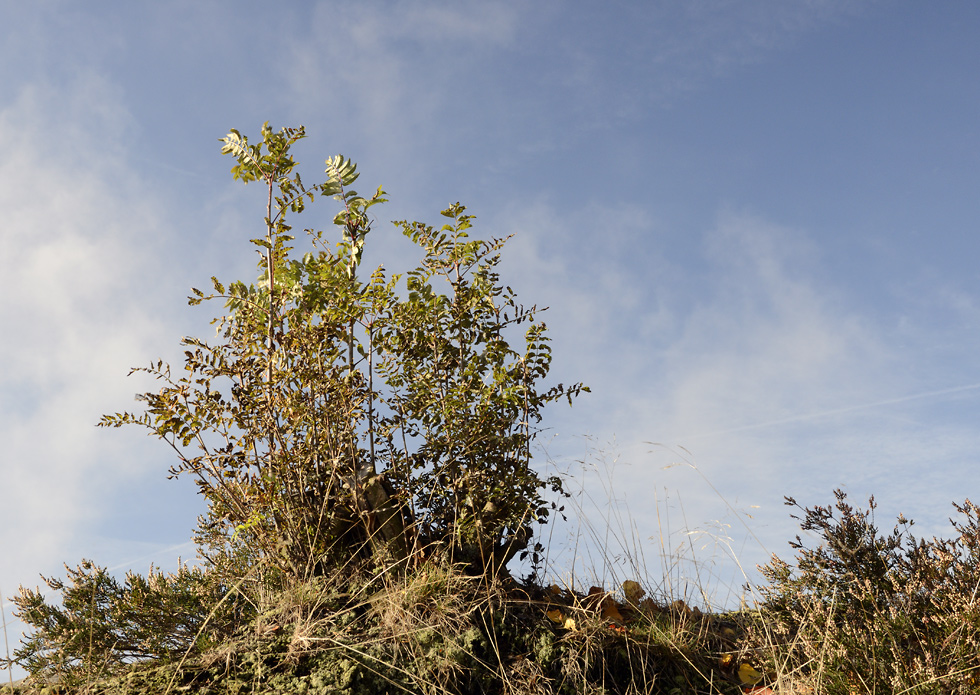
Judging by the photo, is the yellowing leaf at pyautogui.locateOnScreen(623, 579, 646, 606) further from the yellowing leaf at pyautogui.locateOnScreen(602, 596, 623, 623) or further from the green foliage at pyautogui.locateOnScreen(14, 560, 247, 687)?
the green foliage at pyautogui.locateOnScreen(14, 560, 247, 687)

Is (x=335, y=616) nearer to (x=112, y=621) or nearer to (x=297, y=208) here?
(x=112, y=621)

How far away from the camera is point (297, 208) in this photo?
449cm

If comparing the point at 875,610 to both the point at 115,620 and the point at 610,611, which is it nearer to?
the point at 610,611

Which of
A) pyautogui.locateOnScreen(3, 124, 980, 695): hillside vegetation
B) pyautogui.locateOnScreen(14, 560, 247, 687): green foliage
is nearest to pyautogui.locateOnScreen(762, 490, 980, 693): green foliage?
pyautogui.locateOnScreen(3, 124, 980, 695): hillside vegetation

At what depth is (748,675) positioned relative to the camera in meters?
4.17

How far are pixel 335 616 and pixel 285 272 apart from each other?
2097mm

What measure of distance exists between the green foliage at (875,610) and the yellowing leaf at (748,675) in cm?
17

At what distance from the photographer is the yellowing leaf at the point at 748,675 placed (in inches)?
162

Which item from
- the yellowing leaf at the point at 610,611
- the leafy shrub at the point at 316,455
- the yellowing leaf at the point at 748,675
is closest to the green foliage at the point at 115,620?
the leafy shrub at the point at 316,455

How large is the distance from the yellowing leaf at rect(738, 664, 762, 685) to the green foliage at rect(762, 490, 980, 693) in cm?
17

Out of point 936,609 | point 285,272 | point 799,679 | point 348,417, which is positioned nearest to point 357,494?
point 348,417

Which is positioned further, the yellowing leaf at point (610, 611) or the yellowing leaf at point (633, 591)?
the yellowing leaf at point (633, 591)

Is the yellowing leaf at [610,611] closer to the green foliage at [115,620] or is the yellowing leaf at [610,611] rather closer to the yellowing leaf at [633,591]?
the yellowing leaf at [633,591]

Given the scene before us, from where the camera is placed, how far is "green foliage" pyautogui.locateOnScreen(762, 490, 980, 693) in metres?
3.46
